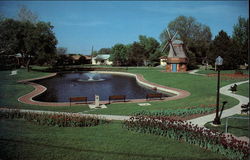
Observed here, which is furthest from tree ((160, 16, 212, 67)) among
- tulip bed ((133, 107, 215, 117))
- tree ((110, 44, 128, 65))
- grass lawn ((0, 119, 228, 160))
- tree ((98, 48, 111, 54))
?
tree ((98, 48, 111, 54))

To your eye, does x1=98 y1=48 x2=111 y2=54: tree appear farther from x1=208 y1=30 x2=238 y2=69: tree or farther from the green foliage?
x1=208 y1=30 x2=238 y2=69: tree

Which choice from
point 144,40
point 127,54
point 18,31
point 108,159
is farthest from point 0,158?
point 144,40

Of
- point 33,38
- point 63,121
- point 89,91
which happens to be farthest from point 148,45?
point 63,121

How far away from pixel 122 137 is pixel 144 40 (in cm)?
7401

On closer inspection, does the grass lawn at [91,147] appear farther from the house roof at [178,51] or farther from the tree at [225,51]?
the house roof at [178,51]

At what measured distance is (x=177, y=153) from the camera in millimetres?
6898

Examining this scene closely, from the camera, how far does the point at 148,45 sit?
77.3m

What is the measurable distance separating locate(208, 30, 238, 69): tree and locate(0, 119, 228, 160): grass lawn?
40.1 metres

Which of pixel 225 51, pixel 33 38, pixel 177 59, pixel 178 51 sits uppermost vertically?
pixel 33 38

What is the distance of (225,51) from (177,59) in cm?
Result: 1041

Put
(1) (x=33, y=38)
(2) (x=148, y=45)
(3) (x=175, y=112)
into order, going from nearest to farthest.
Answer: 1. (3) (x=175, y=112)
2. (1) (x=33, y=38)
3. (2) (x=148, y=45)

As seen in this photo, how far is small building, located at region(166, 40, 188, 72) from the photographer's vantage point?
155 ft

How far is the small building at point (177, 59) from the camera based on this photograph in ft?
155

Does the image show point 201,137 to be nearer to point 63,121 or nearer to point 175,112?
point 175,112
